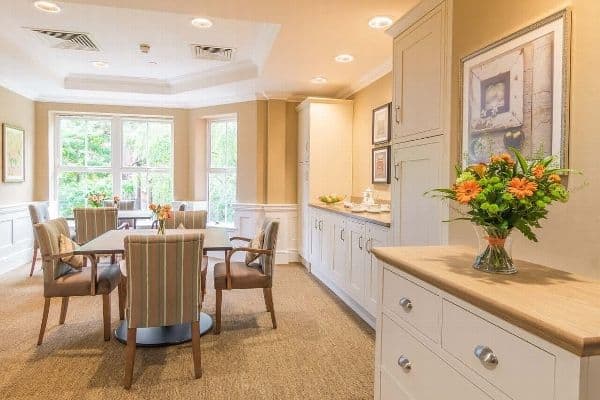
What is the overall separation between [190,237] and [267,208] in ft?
10.6

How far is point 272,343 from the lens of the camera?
297 centimetres

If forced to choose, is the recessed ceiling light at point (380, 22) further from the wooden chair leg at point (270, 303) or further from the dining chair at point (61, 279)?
the dining chair at point (61, 279)

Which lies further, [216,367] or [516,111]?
[216,367]

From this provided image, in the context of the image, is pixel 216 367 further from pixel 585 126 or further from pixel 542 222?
pixel 585 126

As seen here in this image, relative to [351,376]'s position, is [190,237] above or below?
above

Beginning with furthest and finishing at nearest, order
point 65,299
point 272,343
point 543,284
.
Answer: point 65,299, point 272,343, point 543,284

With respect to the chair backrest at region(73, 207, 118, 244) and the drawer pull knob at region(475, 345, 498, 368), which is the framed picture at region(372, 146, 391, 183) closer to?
the chair backrest at region(73, 207, 118, 244)

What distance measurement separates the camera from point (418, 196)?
2445 mm

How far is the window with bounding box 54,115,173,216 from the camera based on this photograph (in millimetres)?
6207

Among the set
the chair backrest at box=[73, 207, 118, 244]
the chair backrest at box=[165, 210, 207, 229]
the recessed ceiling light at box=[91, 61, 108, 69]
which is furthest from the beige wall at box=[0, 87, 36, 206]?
the chair backrest at box=[165, 210, 207, 229]

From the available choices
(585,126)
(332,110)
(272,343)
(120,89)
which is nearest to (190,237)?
(272,343)

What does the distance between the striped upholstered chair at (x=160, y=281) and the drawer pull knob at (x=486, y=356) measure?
1.67 metres

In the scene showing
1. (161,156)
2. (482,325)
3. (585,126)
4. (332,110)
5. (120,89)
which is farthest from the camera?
(161,156)

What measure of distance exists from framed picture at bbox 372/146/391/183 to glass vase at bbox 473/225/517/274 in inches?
105
